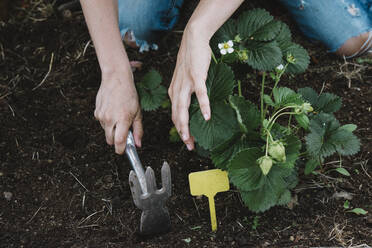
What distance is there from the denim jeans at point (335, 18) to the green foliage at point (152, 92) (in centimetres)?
82

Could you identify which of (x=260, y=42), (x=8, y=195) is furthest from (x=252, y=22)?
(x=8, y=195)

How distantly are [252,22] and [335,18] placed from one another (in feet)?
2.13

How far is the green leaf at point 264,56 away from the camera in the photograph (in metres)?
1.31

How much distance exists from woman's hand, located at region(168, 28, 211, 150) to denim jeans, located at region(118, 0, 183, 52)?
710 millimetres

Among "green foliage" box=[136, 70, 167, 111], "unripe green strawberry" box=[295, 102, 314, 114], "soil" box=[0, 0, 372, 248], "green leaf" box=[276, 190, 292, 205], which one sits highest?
"unripe green strawberry" box=[295, 102, 314, 114]

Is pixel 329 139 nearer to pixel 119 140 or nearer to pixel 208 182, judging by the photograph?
pixel 208 182

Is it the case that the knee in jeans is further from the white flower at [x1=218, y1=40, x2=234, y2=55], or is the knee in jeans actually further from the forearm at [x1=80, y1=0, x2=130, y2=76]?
the forearm at [x1=80, y1=0, x2=130, y2=76]

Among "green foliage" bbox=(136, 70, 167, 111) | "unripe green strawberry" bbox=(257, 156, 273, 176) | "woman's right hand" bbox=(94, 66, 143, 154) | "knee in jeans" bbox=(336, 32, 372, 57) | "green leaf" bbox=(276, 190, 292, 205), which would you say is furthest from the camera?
"knee in jeans" bbox=(336, 32, 372, 57)

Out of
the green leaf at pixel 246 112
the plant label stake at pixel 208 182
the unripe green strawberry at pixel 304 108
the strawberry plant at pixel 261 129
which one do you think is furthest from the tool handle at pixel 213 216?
the unripe green strawberry at pixel 304 108

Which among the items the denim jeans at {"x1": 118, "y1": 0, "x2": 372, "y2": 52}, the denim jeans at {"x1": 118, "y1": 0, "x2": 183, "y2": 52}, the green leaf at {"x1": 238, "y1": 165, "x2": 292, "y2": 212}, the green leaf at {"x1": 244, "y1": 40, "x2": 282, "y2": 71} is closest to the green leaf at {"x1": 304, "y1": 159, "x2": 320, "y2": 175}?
the green leaf at {"x1": 238, "y1": 165, "x2": 292, "y2": 212}

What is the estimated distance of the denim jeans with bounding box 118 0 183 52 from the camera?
75.3 inches

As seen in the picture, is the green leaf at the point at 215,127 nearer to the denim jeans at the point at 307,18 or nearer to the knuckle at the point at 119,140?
the knuckle at the point at 119,140

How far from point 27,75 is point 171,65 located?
670mm

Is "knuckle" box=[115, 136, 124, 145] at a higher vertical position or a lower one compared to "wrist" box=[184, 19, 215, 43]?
lower
